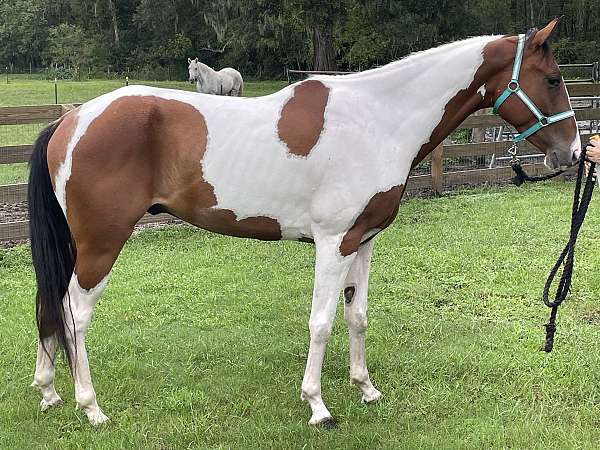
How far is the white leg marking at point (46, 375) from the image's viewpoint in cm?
306

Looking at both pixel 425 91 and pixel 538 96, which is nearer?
pixel 538 96

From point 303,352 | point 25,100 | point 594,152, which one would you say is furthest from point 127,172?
point 25,100

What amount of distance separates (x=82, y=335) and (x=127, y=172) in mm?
836

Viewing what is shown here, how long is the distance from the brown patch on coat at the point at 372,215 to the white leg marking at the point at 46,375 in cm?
156

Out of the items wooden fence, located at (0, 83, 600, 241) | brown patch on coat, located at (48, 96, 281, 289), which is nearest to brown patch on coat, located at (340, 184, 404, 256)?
brown patch on coat, located at (48, 96, 281, 289)

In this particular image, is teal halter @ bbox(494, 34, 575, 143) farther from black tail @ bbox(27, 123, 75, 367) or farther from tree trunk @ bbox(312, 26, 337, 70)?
tree trunk @ bbox(312, 26, 337, 70)

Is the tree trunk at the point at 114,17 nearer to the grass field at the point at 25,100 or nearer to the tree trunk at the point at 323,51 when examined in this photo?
the grass field at the point at 25,100

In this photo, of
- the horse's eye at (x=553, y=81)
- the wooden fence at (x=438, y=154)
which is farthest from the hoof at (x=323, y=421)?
the wooden fence at (x=438, y=154)

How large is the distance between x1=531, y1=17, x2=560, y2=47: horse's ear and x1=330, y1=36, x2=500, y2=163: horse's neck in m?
0.20

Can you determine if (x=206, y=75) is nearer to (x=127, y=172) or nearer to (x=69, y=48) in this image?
(x=127, y=172)

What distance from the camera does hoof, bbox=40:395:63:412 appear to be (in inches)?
123

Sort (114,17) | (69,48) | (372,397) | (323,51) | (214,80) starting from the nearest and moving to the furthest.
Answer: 1. (372,397)
2. (214,80)
3. (323,51)
4. (69,48)
5. (114,17)

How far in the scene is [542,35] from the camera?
274 cm

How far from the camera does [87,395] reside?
298 cm
